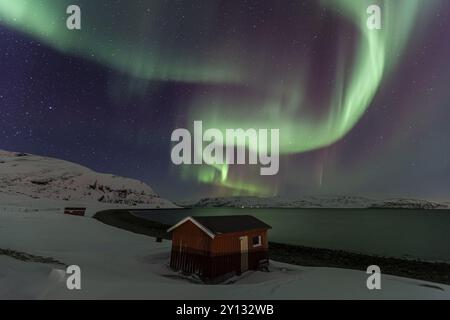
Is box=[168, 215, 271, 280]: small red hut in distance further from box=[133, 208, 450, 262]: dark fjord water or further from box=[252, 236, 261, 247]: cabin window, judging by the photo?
box=[133, 208, 450, 262]: dark fjord water

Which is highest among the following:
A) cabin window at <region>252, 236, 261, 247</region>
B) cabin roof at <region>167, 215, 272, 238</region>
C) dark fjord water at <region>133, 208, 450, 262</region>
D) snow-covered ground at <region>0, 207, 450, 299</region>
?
cabin roof at <region>167, 215, 272, 238</region>

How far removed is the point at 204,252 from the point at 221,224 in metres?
1.44

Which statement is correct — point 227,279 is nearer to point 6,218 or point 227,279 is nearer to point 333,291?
point 333,291

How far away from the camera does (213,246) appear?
43.3ft

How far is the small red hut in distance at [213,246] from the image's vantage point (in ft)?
43.3

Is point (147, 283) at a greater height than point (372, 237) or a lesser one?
greater

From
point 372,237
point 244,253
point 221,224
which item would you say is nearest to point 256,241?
point 244,253

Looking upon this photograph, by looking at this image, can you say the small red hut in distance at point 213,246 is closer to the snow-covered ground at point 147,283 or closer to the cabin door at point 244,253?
the cabin door at point 244,253

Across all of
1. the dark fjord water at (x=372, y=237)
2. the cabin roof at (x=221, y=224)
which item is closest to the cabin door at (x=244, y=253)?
the cabin roof at (x=221, y=224)

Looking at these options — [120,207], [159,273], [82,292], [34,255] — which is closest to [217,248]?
[159,273]

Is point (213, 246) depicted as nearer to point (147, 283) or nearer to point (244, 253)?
point (244, 253)

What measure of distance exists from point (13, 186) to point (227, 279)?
42.1m

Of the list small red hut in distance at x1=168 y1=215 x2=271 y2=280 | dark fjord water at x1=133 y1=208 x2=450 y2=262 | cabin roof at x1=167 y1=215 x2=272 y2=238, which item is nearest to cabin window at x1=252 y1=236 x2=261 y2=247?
small red hut in distance at x1=168 y1=215 x2=271 y2=280

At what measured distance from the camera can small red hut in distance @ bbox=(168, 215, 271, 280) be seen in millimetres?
13188
